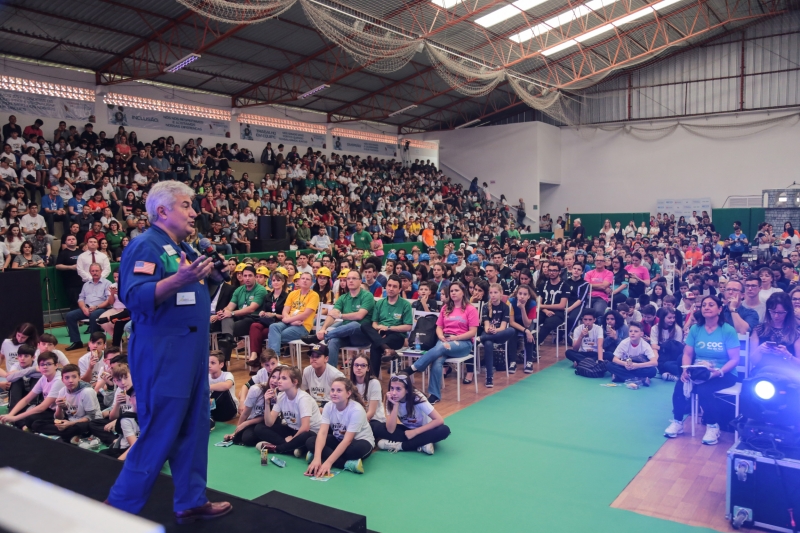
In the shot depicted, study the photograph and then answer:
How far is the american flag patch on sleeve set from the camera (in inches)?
93.8

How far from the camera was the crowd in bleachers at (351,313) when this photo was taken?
199 inches

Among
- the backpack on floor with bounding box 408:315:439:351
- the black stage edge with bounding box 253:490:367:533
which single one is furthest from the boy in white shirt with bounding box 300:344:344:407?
the black stage edge with bounding box 253:490:367:533

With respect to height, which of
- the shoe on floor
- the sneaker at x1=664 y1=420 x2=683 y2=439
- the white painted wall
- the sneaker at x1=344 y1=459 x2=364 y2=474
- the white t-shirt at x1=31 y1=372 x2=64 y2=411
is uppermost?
the white painted wall

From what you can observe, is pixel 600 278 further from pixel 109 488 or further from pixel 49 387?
pixel 109 488

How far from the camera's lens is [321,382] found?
5.52 meters

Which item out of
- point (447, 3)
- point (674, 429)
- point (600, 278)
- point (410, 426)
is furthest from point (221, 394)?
point (447, 3)

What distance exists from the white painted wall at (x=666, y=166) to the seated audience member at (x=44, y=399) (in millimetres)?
23027

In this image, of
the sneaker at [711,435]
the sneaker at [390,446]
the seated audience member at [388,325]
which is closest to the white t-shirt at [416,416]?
the sneaker at [390,446]

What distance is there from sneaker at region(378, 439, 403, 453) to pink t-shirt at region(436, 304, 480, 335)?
2053mm

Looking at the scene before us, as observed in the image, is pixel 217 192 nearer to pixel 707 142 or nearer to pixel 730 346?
pixel 730 346

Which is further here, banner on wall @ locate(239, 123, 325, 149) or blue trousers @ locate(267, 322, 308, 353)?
banner on wall @ locate(239, 123, 325, 149)

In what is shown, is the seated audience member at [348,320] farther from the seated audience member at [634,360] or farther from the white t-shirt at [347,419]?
the seated audience member at [634,360]

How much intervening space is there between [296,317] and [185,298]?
193 inches

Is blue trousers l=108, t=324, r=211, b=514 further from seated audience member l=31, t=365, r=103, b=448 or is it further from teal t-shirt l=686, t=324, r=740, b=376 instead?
teal t-shirt l=686, t=324, r=740, b=376
